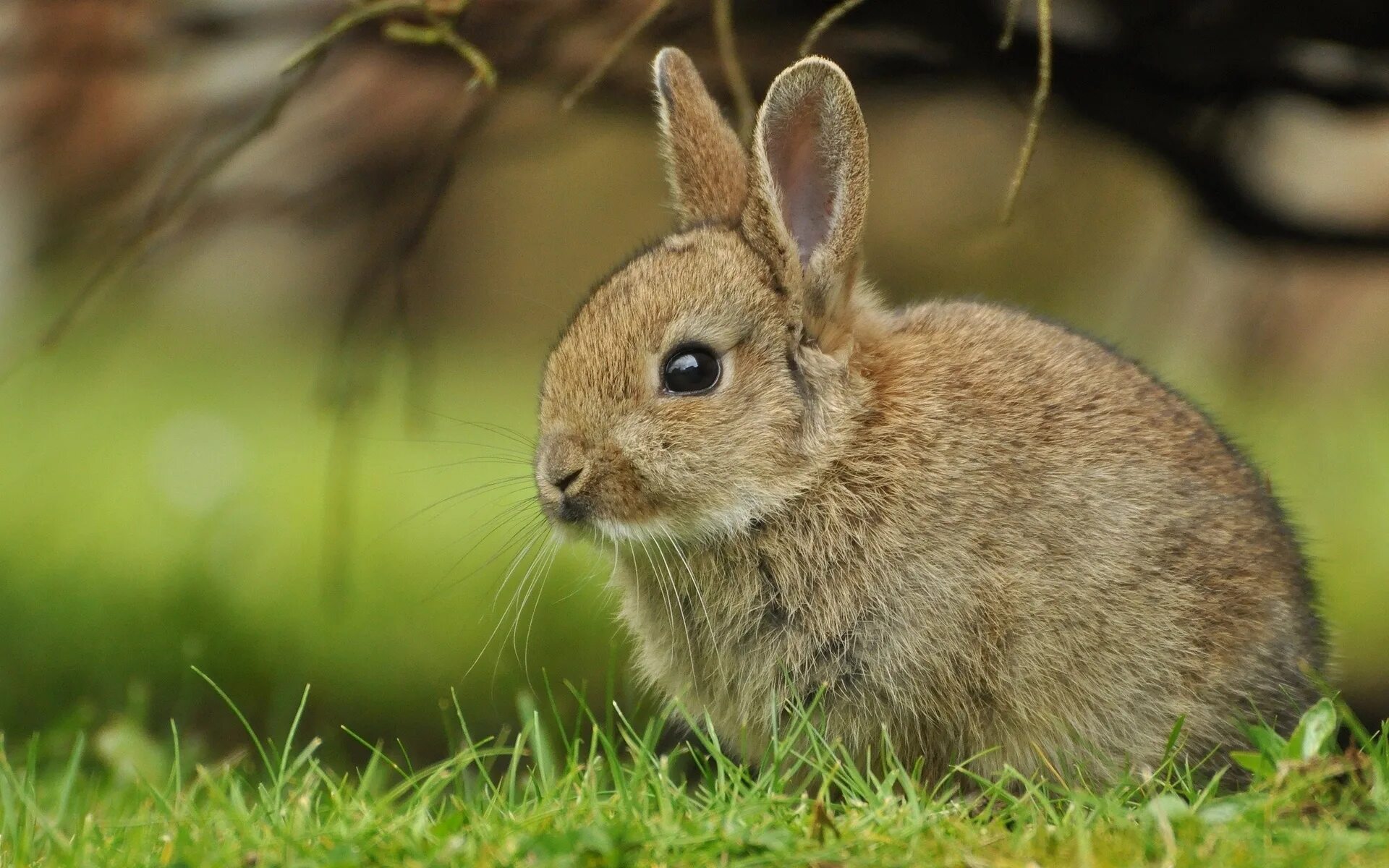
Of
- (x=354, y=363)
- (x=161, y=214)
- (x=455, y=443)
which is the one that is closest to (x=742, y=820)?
(x=161, y=214)

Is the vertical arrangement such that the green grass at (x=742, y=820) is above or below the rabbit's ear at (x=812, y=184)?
below

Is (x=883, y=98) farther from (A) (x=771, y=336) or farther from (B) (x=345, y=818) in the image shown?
(B) (x=345, y=818)

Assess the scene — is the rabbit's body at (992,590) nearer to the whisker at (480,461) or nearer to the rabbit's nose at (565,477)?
the rabbit's nose at (565,477)

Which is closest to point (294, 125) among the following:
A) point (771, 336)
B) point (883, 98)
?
point (883, 98)

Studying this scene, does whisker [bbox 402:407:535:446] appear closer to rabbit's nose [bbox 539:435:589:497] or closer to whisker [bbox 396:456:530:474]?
whisker [bbox 396:456:530:474]

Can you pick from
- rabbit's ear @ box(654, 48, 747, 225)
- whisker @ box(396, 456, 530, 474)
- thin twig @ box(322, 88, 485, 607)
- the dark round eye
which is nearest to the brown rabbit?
the dark round eye

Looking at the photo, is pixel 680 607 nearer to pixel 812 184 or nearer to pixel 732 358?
pixel 732 358

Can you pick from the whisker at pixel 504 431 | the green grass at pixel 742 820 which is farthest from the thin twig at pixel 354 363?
the green grass at pixel 742 820
